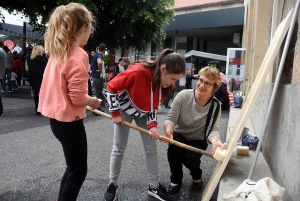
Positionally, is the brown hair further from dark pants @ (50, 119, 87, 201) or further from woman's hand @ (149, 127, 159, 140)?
dark pants @ (50, 119, 87, 201)

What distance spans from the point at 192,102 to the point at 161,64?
0.68 metres

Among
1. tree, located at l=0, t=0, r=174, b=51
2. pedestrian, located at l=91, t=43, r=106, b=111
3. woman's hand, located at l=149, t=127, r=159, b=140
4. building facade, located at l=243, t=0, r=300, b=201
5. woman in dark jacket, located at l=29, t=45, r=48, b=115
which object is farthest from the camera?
tree, located at l=0, t=0, r=174, b=51

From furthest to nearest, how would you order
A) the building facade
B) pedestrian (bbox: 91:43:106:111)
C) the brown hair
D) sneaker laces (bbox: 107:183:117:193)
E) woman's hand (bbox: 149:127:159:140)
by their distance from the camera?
pedestrian (bbox: 91:43:106:111) → sneaker laces (bbox: 107:183:117:193) → woman's hand (bbox: 149:127:159:140) → the brown hair → the building facade

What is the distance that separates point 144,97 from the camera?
261 cm

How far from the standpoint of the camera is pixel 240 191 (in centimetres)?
198

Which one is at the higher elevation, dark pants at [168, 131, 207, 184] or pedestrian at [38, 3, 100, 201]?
pedestrian at [38, 3, 100, 201]

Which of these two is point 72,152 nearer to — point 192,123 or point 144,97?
point 144,97

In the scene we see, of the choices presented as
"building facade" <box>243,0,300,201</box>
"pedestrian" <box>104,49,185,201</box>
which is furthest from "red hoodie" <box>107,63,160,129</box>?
"building facade" <box>243,0,300,201</box>

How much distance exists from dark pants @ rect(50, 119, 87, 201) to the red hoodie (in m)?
0.58

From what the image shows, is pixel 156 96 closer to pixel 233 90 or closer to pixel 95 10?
pixel 95 10

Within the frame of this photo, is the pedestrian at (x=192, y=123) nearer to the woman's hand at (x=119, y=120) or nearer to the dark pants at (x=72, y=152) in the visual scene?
the woman's hand at (x=119, y=120)

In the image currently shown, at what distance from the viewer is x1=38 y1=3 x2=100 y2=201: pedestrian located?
1967 mm

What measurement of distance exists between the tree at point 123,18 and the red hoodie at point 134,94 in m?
9.11

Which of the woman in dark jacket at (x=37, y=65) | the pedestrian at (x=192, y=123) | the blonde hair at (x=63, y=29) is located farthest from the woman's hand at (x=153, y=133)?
the woman in dark jacket at (x=37, y=65)
